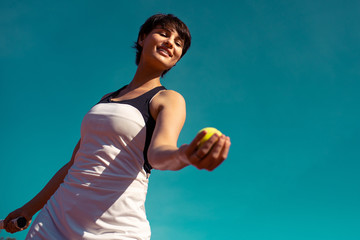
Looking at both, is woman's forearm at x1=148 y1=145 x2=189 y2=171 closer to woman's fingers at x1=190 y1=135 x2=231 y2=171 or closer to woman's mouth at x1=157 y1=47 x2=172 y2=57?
woman's fingers at x1=190 y1=135 x2=231 y2=171

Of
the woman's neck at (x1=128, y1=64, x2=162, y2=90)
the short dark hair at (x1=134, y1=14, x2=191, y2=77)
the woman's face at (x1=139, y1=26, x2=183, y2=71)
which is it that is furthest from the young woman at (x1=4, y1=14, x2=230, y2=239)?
the short dark hair at (x1=134, y1=14, x2=191, y2=77)

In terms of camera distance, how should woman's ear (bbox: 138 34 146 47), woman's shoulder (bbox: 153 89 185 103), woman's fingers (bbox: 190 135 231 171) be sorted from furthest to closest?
woman's ear (bbox: 138 34 146 47) < woman's shoulder (bbox: 153 89 185 103) < woman's fingers (bbox: 190 135 231 171)

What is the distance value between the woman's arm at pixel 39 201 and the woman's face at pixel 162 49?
1.30 metres

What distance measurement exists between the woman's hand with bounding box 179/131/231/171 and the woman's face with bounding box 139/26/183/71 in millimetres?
1733

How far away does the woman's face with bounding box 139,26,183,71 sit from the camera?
3.38 m

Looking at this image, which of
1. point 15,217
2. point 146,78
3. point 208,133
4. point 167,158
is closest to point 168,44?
point 146,78

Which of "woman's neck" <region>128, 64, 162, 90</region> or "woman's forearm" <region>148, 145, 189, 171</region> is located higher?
"woman's neck" <region>128, 64, 162, 90</region>

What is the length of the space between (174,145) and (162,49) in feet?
4.60

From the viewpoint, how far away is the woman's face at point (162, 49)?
3381mm

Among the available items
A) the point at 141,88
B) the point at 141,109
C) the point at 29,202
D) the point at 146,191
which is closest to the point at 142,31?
the point at 141,88

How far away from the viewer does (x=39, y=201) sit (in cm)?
338

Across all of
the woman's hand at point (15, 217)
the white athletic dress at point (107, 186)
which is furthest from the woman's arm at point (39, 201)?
the white athletic dress at point (107, 186)

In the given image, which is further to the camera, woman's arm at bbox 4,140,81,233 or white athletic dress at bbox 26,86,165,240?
woman's arm at bbox 4,140,81,233

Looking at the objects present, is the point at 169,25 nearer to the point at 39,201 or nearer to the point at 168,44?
the point at 168,44
